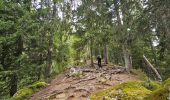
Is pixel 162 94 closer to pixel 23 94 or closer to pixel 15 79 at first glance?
pixel 23 94

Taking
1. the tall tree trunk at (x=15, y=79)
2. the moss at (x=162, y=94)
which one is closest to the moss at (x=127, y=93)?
the moss at (x=162, y=94)

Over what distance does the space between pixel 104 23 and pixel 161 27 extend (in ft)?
19.3

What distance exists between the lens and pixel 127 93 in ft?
24.5

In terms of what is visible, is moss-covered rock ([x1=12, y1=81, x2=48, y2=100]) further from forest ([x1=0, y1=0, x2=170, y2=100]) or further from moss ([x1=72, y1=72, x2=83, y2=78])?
moss ([x1=72, y1=72, x2=83, y2=78])

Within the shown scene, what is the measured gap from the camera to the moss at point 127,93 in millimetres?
7277

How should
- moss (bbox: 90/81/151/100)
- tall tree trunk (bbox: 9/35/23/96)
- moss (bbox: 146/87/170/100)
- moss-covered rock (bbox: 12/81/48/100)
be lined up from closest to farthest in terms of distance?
moss (bbox: 146/87/170/100) → moss (bbox: 90/81/151/100) → moss-covered rock (bbox: 12/81/48/100) → tall tree trunk (bbox: 9/35/23/96)

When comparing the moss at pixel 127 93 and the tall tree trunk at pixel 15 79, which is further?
the tall tree trunk at pixel 15 79

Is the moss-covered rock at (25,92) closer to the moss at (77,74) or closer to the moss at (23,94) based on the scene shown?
the moss at (23,94)

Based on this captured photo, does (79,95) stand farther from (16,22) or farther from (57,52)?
(57,52)

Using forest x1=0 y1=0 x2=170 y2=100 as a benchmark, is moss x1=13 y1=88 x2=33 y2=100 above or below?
→ below

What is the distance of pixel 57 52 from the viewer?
2223cm

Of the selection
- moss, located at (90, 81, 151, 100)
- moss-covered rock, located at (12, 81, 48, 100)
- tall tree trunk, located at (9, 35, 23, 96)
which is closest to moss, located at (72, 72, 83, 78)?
moss-covered rock, located at (12, 81, 48, 100)

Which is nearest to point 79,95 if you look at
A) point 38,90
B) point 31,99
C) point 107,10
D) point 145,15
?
point 31,99

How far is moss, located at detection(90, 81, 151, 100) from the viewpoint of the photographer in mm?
7277
